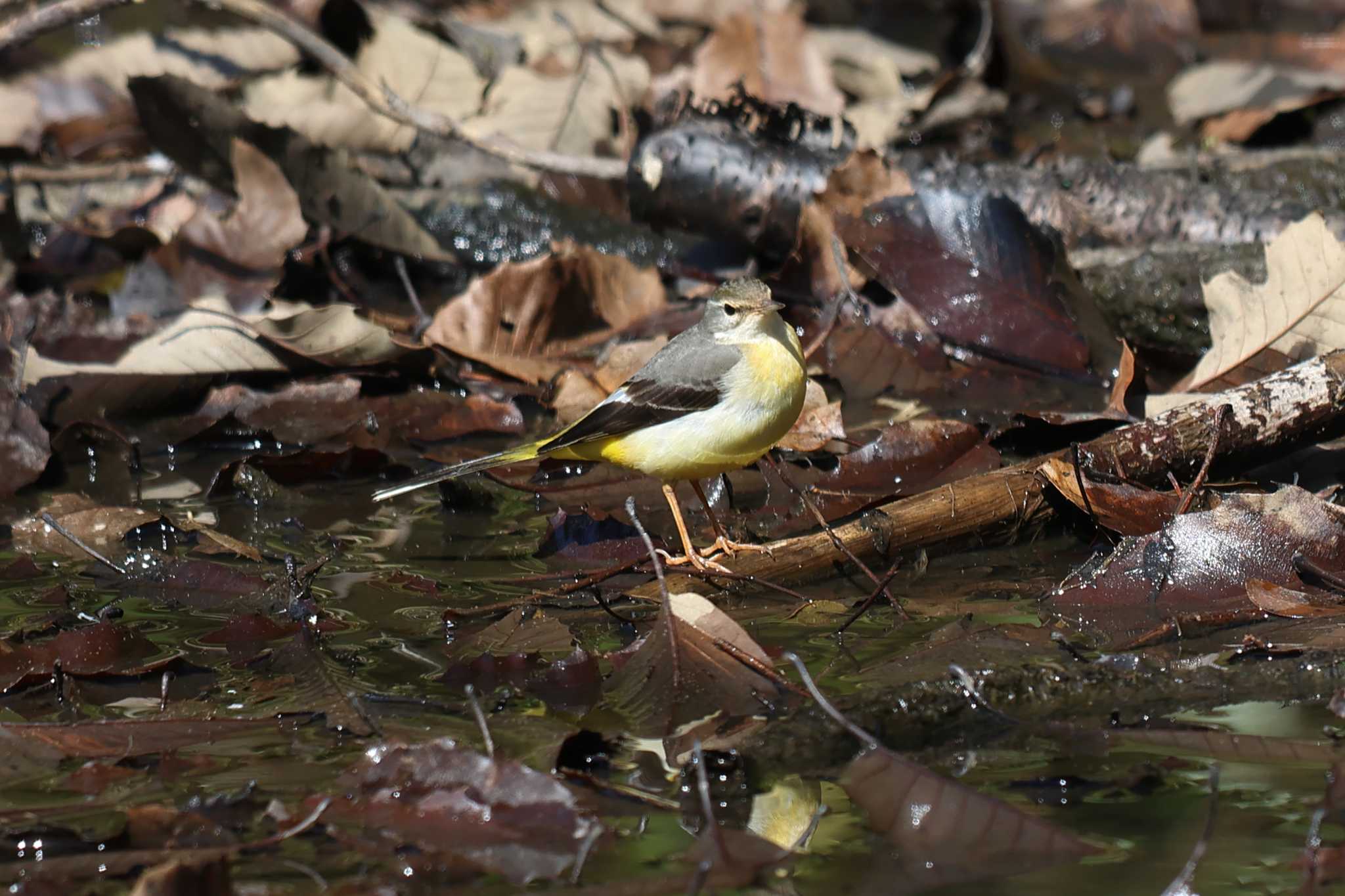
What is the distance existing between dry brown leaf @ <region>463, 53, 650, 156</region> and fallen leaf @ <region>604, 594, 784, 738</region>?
5555 mm

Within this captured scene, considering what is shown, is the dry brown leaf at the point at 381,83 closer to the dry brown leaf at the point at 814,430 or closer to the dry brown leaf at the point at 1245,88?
the dry brown leaf at the point at 814,430

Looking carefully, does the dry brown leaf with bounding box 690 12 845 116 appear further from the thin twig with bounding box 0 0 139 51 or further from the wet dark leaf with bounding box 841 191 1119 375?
the thin twig with bounding box 0 0 139 51

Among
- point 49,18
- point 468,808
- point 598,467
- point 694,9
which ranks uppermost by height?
point 49,18

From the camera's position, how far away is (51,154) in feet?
30.9

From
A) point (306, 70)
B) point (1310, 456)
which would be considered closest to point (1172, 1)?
point (306, 70)

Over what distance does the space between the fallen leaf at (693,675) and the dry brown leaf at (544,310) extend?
3.21 meters

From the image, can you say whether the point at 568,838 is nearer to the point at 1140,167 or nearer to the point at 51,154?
the point at 1140,167

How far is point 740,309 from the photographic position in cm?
558

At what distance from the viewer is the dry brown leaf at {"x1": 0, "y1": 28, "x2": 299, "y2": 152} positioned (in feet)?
31.3

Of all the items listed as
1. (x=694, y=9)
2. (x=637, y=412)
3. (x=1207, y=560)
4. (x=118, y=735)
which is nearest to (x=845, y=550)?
(x=1207, y=560)

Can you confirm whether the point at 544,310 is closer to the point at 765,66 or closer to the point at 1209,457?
the point at 765,66

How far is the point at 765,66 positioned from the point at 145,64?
419 centimetres

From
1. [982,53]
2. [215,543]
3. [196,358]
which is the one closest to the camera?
[215,543]

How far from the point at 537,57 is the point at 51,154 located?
333cm
